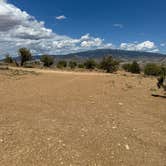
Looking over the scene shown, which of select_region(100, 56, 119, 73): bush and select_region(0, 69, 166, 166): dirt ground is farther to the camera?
select_region(100, 56, 119, 73): bush

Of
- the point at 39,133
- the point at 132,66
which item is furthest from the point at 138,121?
the point at 132,66

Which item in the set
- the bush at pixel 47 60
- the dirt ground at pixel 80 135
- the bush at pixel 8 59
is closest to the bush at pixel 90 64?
the bush at pixel 47 60

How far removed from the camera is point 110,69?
57625mm

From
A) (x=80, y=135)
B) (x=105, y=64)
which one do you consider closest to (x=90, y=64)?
(x=105, y=64)

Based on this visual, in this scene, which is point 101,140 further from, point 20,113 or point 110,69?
point 110,69

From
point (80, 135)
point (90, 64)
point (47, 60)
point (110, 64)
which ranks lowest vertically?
point (90, 64)

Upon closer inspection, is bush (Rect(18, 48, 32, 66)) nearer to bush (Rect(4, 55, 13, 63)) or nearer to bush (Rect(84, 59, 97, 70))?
bush (Rect(4, 55, 13, 63))

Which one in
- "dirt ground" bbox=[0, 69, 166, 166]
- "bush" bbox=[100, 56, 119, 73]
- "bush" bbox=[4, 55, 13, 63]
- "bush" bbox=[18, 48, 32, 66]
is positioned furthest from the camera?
"bush" bbox=[4, 55, 13, 63]

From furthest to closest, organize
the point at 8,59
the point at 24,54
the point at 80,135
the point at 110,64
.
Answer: the point at 8,59
the point at 24,54
the point at 110,64
the point at 80,135

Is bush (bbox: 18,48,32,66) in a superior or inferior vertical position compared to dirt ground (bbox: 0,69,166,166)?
superior

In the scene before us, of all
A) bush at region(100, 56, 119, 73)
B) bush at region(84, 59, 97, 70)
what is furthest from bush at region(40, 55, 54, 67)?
bush at region(100, 56, 119, 73)

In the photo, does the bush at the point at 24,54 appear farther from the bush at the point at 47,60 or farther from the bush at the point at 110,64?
the bush at the point at 110,64

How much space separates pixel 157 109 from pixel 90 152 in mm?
5602

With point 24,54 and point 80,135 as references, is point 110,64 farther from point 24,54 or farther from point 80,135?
point 80,135
